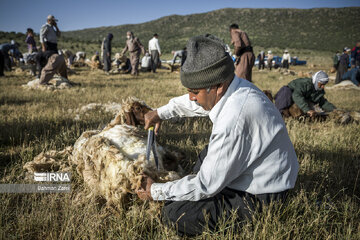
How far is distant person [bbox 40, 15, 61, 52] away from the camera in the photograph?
806cm

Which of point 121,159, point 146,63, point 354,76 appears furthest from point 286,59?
point 121,159

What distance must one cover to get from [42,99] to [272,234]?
6.80 meters

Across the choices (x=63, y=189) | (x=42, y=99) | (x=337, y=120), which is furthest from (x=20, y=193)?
(x=337, y=120)

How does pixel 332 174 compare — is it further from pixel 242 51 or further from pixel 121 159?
pixel 242 51

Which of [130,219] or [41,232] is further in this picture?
[130,219]

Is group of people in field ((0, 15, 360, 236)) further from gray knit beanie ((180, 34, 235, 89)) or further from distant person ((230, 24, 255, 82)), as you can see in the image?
distant person ((230, 24, 255, 82))

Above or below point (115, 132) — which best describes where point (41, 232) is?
below

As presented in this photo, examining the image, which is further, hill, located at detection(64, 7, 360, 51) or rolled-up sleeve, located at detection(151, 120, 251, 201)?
hill, located at detection(64, 7, 360, 51)

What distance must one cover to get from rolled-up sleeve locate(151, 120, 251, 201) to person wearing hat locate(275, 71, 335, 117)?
4348mm

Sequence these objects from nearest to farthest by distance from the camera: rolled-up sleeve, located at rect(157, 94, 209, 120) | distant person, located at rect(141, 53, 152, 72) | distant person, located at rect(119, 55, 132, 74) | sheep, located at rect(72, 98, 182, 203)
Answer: sheep, located at rect(72, 98, 182, 203)
rolled-up sleeve, located at rect(157, 94, 209, 120)
distant person, located at rect(119, 55, 132, 74)
distant person, located at rect(141, 53, 152, 72)

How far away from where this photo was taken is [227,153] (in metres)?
1.40

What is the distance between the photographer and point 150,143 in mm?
2158

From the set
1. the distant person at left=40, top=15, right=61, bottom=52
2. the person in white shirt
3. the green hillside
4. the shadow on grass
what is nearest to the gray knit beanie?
the shadow on grass

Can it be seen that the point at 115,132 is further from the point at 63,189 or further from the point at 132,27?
the point at 132,27
